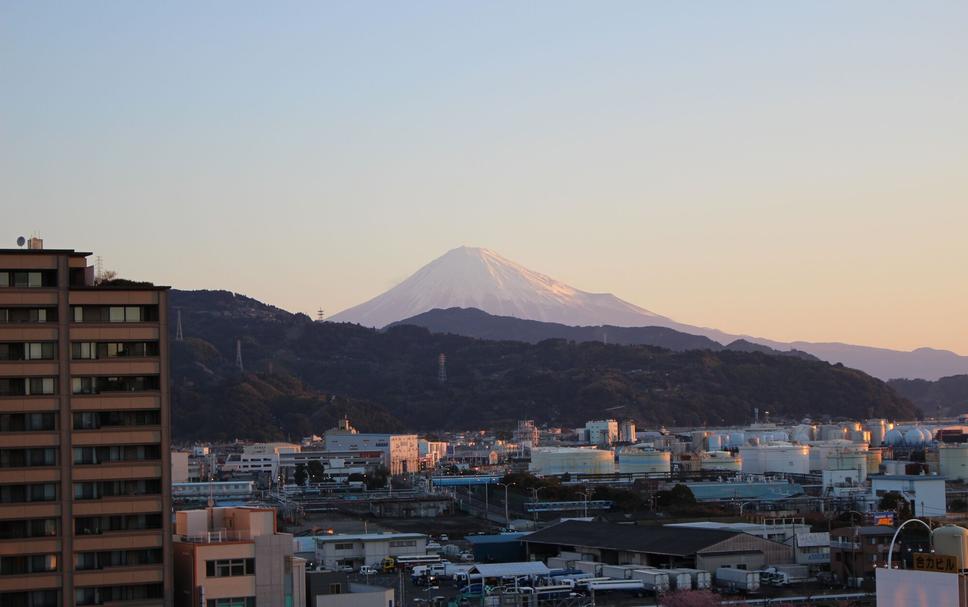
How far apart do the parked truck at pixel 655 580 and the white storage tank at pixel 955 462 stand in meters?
45.5

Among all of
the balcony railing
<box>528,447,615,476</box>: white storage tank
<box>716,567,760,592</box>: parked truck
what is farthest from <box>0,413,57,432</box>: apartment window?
<box>528,447,615,476</box>: white storage tank

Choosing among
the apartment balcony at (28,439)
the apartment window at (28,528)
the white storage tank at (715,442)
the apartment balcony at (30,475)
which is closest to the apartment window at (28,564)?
the apartment window at (28,528)

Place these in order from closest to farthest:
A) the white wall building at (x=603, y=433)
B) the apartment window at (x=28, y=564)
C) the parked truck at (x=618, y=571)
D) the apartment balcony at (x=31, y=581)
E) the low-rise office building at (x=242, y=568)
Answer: the apartment balcony at (x=31, y=581), the apartment window at (x=28, y=564), the low-rise office building at (x=242, y=568), the parked truck at (x=618, y=571), the white wall building at (x=603, y=433)

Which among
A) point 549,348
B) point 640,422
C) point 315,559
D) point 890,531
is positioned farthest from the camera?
point 549,348

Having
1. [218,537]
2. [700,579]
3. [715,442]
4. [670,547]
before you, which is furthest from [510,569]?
[715,442]

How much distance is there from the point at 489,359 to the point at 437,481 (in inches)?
4358

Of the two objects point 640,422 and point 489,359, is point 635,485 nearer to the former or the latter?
point 640,422

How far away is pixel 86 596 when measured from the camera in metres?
22.5

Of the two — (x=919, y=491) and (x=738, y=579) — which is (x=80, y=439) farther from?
(x=919, y=491)

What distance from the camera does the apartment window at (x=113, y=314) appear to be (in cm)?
2320

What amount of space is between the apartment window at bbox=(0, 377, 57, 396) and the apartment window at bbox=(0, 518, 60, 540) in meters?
1.91

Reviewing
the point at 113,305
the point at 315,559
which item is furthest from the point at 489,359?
the point at 113,305

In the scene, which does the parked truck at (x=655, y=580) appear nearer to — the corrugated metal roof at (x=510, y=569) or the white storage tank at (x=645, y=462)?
the corrugated metal roof at (x=510, y=569)

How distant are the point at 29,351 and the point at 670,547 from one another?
79.4 feet
